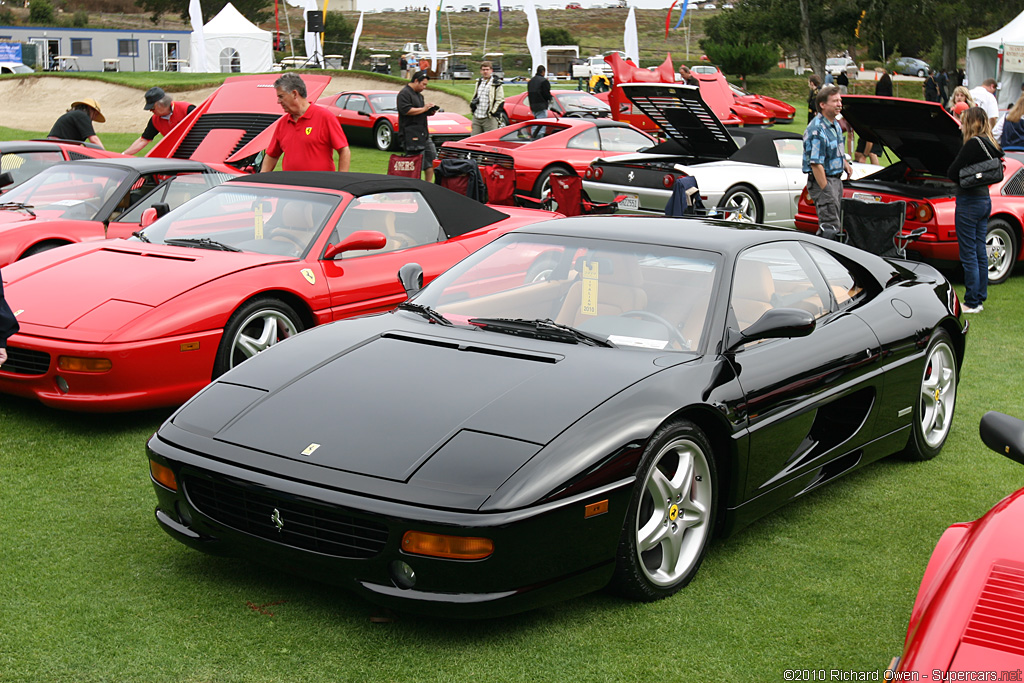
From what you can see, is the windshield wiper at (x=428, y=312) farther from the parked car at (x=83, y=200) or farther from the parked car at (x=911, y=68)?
the parked car at (x=911, y=68)

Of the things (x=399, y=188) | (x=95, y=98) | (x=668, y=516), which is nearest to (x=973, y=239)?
(x=399, y=188)

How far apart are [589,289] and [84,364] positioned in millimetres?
2570

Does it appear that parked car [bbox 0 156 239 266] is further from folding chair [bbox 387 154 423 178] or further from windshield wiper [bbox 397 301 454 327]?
windshield wiper [bbox 397 301 454 327]

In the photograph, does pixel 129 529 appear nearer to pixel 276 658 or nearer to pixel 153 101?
pixel 276 658

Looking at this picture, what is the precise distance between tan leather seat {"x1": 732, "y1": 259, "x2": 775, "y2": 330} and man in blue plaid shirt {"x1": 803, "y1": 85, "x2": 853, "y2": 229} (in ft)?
17.1

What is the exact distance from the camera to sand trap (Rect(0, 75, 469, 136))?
28.0 metres

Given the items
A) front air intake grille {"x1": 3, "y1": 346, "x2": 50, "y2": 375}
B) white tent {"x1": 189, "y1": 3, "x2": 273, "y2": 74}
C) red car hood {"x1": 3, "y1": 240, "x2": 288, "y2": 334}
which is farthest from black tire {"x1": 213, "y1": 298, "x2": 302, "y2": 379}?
white tent {"x1": 189, "y1": 3, "x2": 273, "y2": 74}

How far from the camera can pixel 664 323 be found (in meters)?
3.92

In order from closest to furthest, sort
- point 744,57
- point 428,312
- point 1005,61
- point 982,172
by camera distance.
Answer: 1. point 428,312
2. point 982,172
3. point 1005,61
4. point 744,57

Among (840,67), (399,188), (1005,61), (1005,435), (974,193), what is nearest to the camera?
(1005,435)

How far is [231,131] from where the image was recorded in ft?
33.9

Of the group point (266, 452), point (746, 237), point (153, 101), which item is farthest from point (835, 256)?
point (153, 101)

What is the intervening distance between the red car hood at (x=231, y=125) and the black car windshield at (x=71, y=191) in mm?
1515

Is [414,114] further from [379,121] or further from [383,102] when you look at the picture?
[383,102]
